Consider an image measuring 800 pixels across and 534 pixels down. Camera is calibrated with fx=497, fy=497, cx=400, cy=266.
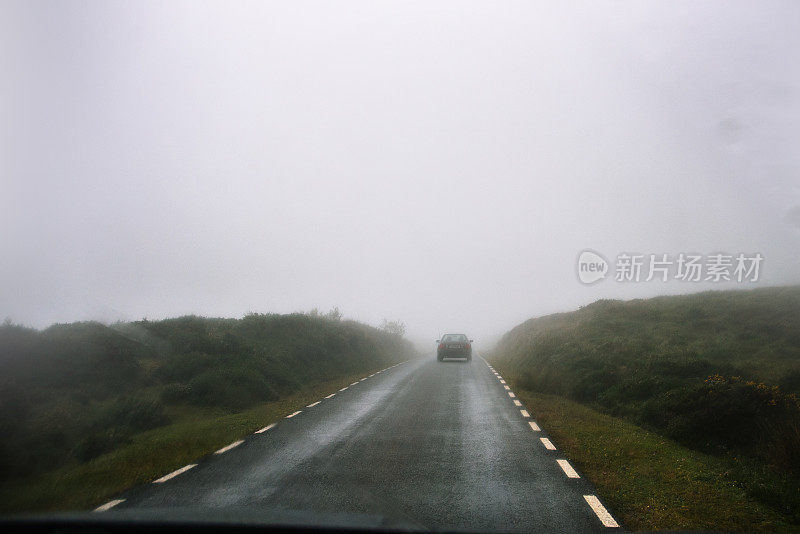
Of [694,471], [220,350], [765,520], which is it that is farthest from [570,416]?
[220,350]

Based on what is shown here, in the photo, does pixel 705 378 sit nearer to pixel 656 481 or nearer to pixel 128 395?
pixel 656 481

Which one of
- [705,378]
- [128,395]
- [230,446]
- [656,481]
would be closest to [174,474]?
[230,446]

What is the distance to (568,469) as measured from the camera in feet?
21.8

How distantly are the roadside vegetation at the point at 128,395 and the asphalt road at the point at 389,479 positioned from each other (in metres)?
0.97

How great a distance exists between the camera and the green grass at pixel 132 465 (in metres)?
5.50

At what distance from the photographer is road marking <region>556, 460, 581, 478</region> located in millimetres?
6363

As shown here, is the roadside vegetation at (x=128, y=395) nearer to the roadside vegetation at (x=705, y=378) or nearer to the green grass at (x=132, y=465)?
the green grass at (x=132, y=465)

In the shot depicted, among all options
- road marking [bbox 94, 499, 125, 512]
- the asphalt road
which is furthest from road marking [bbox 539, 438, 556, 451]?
road marking [bbox 94, 499, 125, 512]

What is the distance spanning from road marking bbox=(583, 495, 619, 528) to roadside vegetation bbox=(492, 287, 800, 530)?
23 centimetres

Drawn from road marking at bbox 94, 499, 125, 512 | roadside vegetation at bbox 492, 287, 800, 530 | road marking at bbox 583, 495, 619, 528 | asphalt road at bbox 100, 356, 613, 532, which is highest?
roadside vegetation at bbox 492, 287, 800, 530

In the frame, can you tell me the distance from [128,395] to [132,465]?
17.9 feet

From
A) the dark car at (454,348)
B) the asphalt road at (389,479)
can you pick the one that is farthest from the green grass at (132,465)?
the dark car at (454,348)

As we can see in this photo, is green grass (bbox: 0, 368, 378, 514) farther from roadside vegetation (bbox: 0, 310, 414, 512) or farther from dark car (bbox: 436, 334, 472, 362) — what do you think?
dark car (bbox: 436, 334, 472, 362)

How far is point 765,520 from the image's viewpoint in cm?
504
